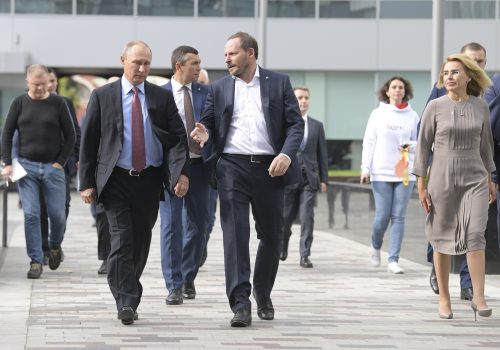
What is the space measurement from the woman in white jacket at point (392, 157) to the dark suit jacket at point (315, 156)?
0.99 meters

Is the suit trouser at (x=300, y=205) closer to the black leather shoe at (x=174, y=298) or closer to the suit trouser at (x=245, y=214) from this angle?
the black leather shoe at (x=174, y=298)

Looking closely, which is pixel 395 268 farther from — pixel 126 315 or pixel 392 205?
pixel 126 315

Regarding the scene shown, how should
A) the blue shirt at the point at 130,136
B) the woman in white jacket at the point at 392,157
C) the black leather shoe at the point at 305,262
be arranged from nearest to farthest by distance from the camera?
the blue shirt at the point at 130,136, the woman in white jacket at the point at 392,157, the black leather shoe at the point at 305,262

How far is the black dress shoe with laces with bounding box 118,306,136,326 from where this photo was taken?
8.85m

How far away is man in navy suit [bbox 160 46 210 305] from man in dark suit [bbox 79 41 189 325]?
132cm

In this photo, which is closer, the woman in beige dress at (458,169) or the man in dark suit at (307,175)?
the woman in beige dress at (458,169)

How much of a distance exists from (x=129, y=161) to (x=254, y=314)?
143 centimetres

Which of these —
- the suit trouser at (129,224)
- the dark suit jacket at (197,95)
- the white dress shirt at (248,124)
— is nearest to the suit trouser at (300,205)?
the dark suit jacket at (197,95)

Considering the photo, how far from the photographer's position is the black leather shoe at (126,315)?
8.85 metres

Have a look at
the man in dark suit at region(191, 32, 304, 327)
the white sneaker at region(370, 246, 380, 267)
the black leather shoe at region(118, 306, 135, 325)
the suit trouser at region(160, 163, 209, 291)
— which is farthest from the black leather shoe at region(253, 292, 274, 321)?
the white sneaker at region(370, 246, 380, 267)

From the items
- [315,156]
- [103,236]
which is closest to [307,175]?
[315,156]

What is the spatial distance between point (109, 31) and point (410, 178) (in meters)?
25.0

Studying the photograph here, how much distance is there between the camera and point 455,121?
9.56m

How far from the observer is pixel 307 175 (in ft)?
49.4
